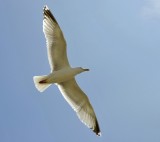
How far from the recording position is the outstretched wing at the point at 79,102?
53.9 ft

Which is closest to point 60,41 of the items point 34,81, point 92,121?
point 34,81

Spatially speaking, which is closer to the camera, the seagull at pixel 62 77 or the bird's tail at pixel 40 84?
the bird's tail at pixel 40 84

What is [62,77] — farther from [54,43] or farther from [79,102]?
[79,102]

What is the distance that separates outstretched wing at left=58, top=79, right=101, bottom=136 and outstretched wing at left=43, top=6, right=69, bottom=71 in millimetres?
694

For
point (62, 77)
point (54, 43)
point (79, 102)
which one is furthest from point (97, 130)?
point (54, 43)

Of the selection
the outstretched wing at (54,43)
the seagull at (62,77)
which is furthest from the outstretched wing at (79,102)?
the outstretched wing at (54,43)

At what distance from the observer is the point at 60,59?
16094mm

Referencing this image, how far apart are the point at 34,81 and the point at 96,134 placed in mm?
2582

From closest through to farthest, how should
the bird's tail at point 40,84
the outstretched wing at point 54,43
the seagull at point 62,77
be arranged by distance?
the bird's tail at point 40,84, the seagull at point 62,77, the outstretched wing at point 54,43

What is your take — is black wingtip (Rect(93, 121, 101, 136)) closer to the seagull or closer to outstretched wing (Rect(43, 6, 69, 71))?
the seagull

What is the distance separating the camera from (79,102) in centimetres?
1655

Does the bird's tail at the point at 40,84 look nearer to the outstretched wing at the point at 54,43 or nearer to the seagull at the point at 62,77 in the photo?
the seagull at the point at 62,77

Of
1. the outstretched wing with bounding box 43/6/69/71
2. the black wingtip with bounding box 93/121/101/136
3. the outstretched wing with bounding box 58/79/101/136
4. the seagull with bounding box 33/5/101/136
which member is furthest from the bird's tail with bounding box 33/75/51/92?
the black wingtip with bounding box 93/121/101/136

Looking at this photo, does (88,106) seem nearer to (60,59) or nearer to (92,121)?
(92,121)
